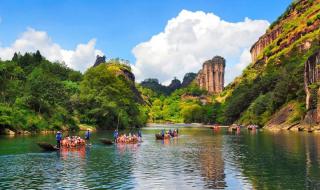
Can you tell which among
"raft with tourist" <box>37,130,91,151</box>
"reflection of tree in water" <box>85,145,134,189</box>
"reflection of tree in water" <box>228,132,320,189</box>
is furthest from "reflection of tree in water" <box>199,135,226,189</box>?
"raft with tourist" <box>37,130,91,151</box>

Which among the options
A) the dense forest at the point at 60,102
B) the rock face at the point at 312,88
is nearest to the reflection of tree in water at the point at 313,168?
the rock face at the point at 312,88

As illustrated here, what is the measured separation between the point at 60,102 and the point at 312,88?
65.7 m

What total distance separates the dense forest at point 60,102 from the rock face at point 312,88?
5546 cm

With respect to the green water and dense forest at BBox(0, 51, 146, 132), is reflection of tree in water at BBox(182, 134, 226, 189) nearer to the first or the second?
the green water

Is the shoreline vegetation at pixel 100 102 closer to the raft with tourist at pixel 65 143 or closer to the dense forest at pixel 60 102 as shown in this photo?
the dense forest at pixel 60 102

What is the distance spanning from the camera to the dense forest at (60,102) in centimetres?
10156

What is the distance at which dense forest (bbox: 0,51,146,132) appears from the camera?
101562mm

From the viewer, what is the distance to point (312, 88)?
113m

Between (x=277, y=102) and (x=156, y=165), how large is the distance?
10396 centimetres

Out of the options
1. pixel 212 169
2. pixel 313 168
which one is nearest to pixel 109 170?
pixel 212 169

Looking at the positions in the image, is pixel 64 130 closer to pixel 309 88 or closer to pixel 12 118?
pixel 12 118

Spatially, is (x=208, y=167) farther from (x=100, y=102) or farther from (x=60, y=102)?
(x=100, y=102)

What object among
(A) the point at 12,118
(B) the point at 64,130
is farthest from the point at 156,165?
(B) the point at 64,130

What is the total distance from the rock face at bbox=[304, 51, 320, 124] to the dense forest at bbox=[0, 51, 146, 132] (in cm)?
5546
